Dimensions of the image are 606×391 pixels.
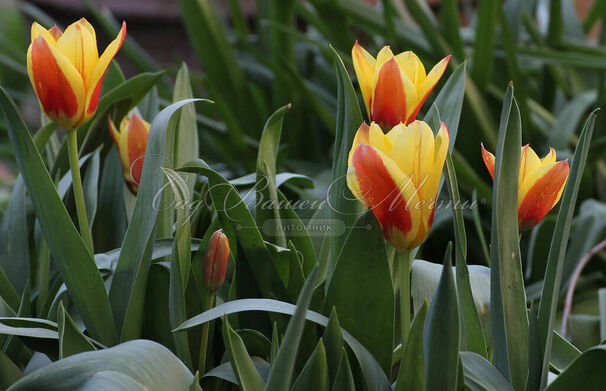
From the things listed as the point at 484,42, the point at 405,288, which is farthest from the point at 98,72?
the point at 484,42

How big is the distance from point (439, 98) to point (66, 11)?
7.90 feet

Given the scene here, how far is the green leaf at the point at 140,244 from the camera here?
0.44m

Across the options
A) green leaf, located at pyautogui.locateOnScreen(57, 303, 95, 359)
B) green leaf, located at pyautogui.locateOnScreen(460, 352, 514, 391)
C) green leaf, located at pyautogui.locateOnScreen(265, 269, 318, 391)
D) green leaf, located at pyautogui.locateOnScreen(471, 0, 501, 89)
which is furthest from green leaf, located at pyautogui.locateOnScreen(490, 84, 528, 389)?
green leaf, located at pyautogui.locateOnScreen(471, 0, 501, 89)

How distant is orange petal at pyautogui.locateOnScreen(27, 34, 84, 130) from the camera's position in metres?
0.43

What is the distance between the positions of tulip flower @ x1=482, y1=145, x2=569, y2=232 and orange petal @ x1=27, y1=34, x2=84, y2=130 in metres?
0.26

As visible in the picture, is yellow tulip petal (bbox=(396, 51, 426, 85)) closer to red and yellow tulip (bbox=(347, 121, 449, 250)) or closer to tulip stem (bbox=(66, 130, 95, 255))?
red and yellow tulip (bbox=(347, 121, 449, 250))

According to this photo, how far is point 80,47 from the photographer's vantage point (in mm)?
440

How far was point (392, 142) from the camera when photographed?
39 cm

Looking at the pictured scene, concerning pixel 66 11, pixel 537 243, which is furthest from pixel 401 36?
pixel 66 11

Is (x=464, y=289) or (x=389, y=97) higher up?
(x=389, y=97)

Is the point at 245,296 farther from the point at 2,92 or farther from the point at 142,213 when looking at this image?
the point at 2,92

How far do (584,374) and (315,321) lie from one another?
0.49 feet

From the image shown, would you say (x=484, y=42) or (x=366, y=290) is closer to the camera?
(x=366, y=290)

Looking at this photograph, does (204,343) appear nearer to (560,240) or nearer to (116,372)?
(116,372)
